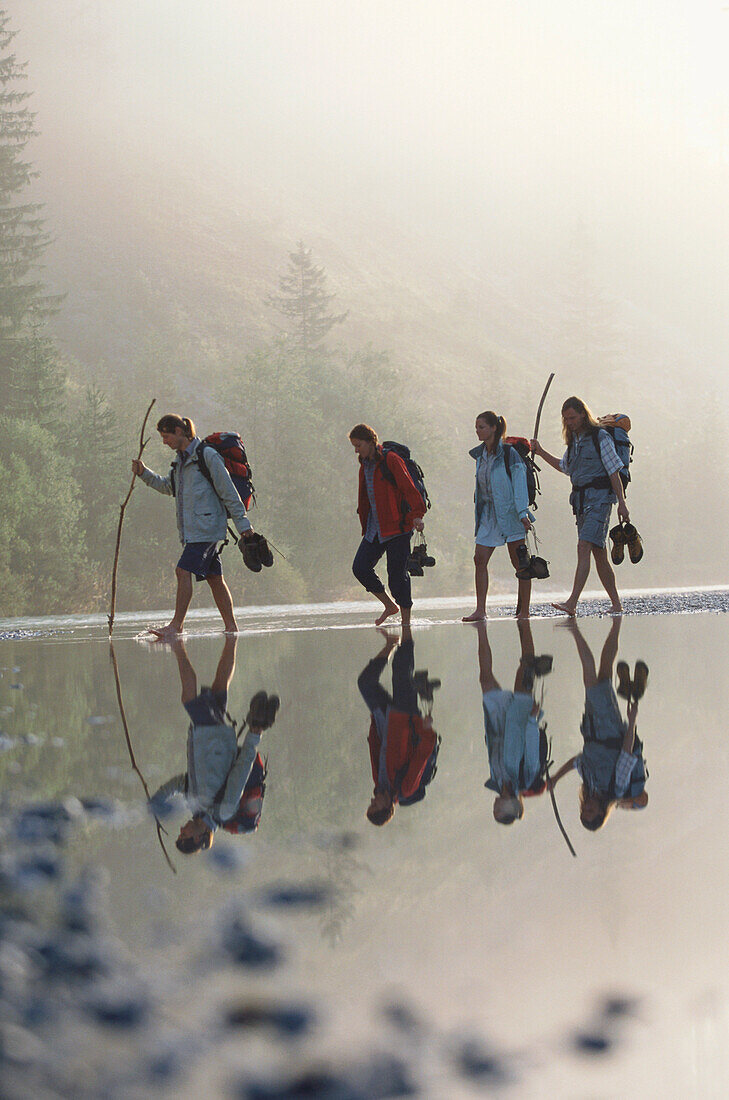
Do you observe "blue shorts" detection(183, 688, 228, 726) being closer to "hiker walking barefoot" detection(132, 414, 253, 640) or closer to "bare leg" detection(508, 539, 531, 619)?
"hiker walking barefoot" detection(132, 414, 253, 640)

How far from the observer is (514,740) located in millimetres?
5742

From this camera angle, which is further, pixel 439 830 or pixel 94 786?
pixel 94 786

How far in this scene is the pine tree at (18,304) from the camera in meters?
44.3

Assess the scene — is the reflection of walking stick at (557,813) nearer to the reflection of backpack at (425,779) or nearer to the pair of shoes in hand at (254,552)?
the reflection of backpack at (425,779)

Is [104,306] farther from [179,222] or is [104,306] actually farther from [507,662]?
[507,662]

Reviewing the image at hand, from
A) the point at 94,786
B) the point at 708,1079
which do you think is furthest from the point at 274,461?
the point at 708,1079

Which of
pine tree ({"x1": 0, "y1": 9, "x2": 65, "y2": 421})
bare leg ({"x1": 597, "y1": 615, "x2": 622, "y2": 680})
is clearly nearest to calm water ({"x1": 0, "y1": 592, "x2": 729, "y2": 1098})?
bare leg ({"x1": 597, "y1": 615, "x2": 622, "y2": 680})

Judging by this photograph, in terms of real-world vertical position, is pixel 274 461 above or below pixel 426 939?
above

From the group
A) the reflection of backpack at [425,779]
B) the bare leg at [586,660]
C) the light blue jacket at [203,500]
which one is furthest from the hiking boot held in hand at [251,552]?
the reflection of backpack at [425,779]

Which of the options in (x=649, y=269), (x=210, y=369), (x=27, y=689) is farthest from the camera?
(x=649, y=269)

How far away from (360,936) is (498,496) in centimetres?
1173

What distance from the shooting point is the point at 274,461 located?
153 feet

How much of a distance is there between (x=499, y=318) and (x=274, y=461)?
104715mm

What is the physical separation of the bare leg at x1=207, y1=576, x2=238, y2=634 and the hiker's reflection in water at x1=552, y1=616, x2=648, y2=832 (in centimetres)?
560
